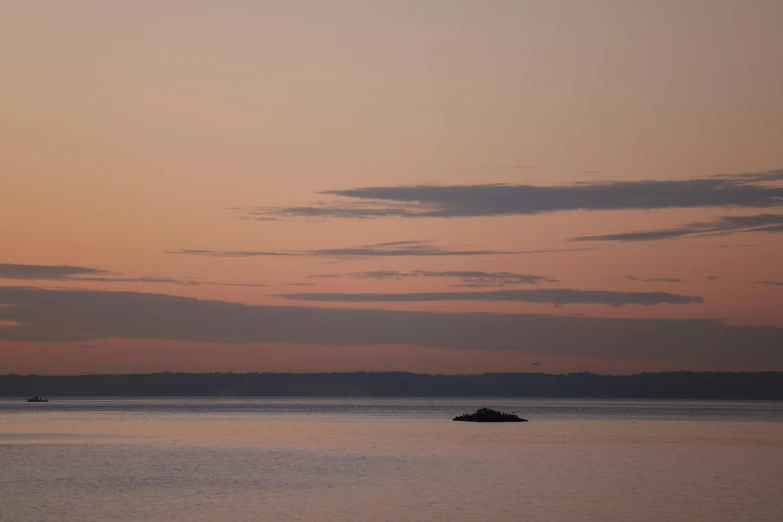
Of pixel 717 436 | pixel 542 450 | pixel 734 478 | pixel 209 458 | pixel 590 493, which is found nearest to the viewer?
pixel 590 493

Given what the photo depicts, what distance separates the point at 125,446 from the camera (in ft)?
424

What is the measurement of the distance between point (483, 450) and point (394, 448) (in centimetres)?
1107

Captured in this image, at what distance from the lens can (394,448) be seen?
123688 millimetres

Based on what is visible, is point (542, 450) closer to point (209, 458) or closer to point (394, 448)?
point (394, 448)

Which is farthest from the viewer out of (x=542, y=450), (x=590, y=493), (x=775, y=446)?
(x=775, y=446)

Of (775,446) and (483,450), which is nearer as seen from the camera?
(483,450)

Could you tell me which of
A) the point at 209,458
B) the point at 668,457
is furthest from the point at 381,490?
the point at 668,457

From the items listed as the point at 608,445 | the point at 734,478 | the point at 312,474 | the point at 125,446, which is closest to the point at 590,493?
the point at 734,478

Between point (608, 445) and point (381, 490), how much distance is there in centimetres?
6357

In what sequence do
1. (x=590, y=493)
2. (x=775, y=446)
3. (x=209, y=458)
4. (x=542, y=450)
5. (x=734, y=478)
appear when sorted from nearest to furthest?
(x=590, y=493) < (x=734, y=478) < (x=209, y=458) < (x=542, y=450) < (x=775, y=446)

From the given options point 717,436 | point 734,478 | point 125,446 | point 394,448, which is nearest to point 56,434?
point 125,446

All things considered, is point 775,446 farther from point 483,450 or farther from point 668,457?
point 483,450

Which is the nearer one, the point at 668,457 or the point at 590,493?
the point at 590,493

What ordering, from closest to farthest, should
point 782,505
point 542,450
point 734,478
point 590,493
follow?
1. point 782,505
2. point 590,493
3. point 734,478
4. point 542,450
